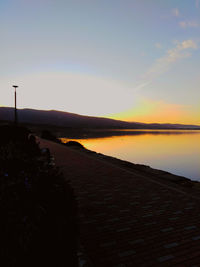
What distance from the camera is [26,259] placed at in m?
1.50

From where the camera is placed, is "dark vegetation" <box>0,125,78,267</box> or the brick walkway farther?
the brick walkway

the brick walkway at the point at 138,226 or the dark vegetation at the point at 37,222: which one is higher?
the dark vegetation at the point at 37,222

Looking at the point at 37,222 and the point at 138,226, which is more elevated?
the point at 37,222

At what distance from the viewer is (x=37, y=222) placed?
171 cm

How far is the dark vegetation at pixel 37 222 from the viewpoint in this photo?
1.47 metres

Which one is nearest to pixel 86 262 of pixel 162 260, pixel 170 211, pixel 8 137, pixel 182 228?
pixel 162 260

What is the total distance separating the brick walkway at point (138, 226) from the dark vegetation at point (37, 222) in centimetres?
118

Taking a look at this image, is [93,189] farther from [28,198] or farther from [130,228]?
[28,198]

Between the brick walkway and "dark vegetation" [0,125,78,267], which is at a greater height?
"dark vegetation" [0,125,78,267]

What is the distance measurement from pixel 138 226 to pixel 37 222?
8.65 ft

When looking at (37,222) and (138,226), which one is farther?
(138,226)

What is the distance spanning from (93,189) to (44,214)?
4.34 metres

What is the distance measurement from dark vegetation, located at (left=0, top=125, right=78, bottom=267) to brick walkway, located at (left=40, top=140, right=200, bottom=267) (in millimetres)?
1181

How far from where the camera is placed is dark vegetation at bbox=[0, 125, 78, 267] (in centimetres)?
147
